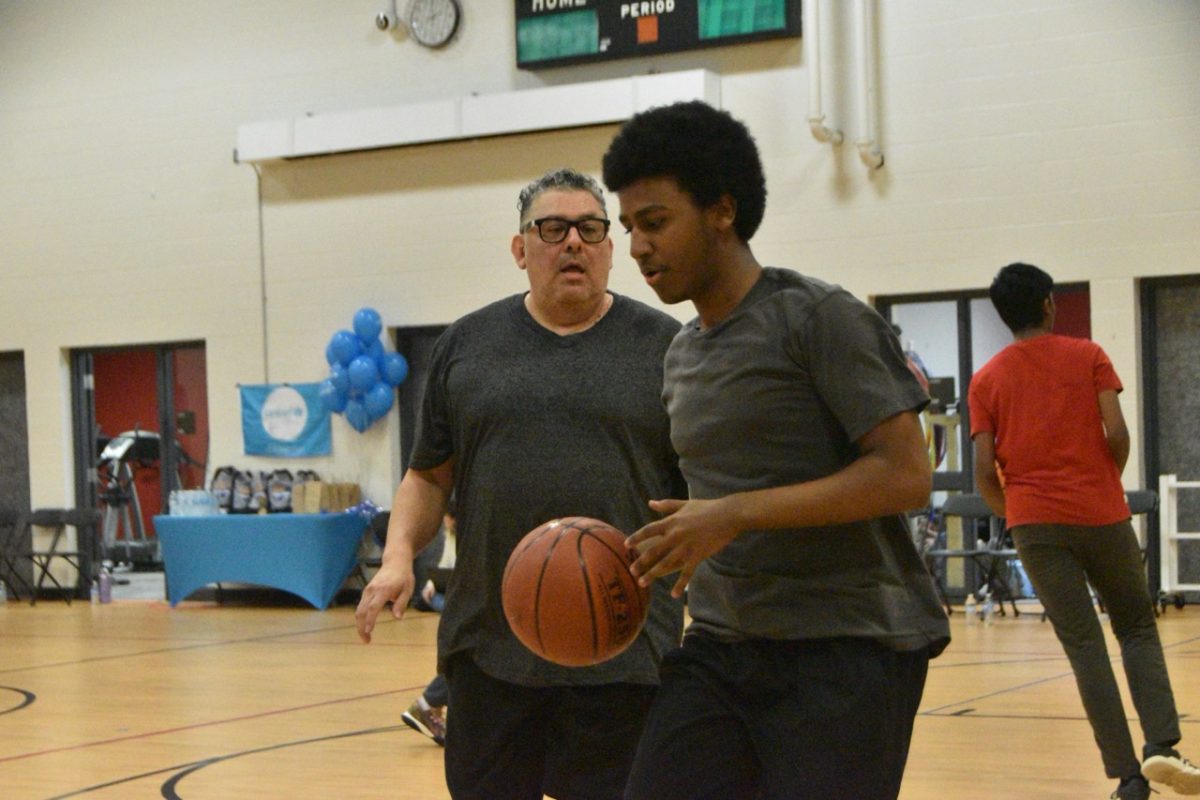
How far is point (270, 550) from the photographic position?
44.3ft

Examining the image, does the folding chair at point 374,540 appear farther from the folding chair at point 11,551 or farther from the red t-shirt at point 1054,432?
the red t-shirt at point 1054,432

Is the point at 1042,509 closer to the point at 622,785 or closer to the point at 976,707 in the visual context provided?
the point at 622,785

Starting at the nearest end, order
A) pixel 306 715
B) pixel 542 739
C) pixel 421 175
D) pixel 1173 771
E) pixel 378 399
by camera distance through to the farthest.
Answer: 1. pixel 542 739
2. pixel 1173 771
3. pixel 306 715
4. pixel 378 399
5. pixel 421 175

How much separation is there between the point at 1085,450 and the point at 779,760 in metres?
2.66

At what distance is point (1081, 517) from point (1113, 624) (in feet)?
1.10

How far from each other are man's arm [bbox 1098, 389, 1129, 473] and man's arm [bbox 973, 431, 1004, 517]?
35 centimetres

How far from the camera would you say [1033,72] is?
38.4 ft

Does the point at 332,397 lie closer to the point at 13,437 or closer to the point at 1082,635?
the point at 13,437

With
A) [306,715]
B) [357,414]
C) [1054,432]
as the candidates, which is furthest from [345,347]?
[1054,432]

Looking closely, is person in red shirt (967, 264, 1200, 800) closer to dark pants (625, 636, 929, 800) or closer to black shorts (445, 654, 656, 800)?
black shorts (445, 654, 656, 800)

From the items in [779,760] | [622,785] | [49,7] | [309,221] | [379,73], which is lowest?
[622,785]

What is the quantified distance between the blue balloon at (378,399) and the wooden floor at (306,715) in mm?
2153

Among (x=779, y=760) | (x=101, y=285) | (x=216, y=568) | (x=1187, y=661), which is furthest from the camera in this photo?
(x=101, y=285)

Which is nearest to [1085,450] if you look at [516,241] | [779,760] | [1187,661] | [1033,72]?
[516,241]
